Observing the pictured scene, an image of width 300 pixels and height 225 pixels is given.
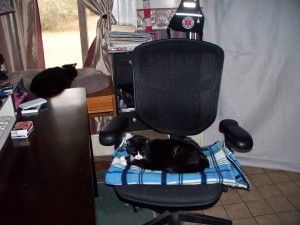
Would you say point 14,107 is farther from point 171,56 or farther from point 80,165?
point 171,56

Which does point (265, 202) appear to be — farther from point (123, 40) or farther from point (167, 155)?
point (123, 40)

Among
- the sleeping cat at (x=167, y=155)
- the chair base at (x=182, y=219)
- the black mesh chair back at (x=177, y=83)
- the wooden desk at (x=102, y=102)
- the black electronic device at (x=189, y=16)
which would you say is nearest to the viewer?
the sleeping cat at (x=167, y=155)

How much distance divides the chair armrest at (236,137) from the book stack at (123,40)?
823 millimetres

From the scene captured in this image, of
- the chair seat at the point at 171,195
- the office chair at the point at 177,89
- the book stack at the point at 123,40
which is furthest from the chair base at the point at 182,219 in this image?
the book stack at the point at 123,40

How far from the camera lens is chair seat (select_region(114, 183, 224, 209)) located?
1.09 metres

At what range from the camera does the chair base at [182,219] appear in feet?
4.89

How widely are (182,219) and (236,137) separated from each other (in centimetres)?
70

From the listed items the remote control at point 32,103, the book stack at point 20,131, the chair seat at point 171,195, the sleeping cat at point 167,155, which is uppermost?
the remote control at point 32,103

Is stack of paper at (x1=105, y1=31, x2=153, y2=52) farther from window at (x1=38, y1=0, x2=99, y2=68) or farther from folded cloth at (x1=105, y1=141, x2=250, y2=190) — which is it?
folded cloth at (x1=105, y1=141, x2=250, y2=190)

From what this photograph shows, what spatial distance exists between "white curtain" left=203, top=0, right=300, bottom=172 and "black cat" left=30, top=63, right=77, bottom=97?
991 millimetres

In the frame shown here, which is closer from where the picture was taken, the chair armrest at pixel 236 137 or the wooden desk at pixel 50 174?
the wooden desk at pixel 50 174

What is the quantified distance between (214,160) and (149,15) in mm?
1282

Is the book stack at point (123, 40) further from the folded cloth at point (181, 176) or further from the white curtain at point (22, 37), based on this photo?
the folded cloth at point (181, 176)

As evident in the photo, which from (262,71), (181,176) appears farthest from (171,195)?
(262,71)
